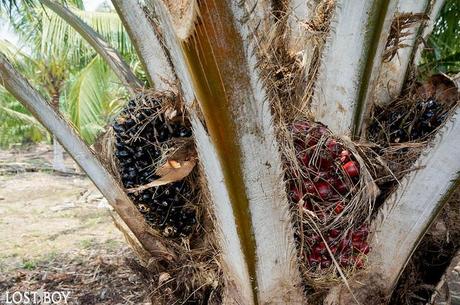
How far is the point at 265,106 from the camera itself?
3.83ft

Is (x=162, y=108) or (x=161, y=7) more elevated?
(x=161, y=7)

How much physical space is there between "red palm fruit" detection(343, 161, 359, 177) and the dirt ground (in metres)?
1.01

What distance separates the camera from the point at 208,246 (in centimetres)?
172

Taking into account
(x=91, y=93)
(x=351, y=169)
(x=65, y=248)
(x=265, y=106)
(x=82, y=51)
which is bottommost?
(x=65, y=248)

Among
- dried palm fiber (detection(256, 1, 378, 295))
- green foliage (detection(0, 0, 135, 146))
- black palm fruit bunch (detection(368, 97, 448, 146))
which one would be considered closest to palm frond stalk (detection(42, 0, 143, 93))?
dried palm fiber (detection(256, 1, 378, 295))

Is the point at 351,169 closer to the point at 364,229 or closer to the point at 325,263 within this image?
the point at 364,229

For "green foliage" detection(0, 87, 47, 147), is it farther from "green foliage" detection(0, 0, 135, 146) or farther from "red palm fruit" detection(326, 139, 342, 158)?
"red palm fruit" detection(326, 139, 342, 158)

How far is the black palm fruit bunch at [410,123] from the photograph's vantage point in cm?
175

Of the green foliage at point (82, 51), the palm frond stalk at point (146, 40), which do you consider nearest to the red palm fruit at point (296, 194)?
the palm frond stalk at point (146, 40)

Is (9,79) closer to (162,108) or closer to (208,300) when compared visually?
(162,108)

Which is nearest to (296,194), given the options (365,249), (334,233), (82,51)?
(334,233)

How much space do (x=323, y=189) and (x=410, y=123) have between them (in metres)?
0.59

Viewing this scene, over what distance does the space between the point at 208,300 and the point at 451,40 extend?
14.2 feet

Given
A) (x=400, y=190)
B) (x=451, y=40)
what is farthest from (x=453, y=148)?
(x=451, y=40)
